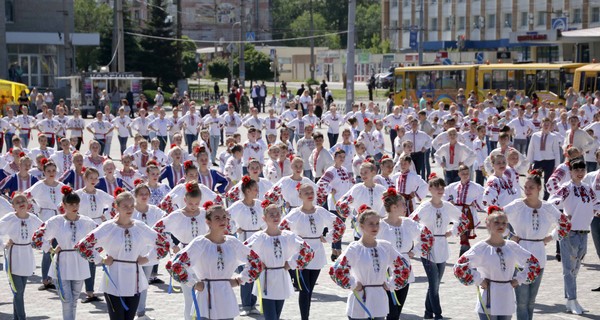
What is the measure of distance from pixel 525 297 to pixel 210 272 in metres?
3.45

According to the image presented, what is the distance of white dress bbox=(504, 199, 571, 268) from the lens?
39.6 ft

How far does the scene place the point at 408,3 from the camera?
102 m

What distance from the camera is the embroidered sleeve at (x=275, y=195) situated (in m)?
15.0

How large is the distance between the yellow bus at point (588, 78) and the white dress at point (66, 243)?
111 ft

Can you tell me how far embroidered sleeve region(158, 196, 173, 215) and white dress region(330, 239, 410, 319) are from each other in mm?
4643

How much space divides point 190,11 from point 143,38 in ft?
176

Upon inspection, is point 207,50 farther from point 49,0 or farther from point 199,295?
point 199,295

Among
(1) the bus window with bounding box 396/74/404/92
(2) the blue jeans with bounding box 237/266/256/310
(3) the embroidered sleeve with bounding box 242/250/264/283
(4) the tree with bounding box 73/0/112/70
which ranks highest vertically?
(4) the tree with bounding box 73/0/112/70

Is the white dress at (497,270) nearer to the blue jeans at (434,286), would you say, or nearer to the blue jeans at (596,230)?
the blue jeans at (434,286)

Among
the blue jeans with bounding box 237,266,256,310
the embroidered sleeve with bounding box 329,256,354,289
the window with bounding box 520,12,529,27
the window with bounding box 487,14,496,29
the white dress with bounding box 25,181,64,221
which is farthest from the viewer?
the window with bounding box 487,14,496,29

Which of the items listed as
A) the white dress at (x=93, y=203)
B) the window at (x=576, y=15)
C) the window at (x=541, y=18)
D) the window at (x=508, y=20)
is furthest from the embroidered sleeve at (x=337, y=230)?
the window at (x=508, y=20)

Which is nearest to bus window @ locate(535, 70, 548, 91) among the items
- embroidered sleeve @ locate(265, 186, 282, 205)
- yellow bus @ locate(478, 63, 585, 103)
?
yellow bus @ locate(478, 63, 585, 103)

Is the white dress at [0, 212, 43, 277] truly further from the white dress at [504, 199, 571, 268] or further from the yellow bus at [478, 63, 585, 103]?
the yellow bus at [478, 63, 585, 103]

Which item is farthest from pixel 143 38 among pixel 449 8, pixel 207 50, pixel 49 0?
pixel 207 50
